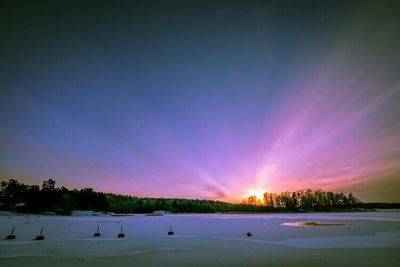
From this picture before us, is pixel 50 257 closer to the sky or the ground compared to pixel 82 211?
closer to the ground

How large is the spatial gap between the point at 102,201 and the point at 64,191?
21.5 meters

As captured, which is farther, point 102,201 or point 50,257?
point 102,201

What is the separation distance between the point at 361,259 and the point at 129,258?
1435cm

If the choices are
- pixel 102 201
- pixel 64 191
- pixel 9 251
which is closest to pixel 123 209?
pixel 102 201

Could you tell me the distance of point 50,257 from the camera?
1738 centimetres

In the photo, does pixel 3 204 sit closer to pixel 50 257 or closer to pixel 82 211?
pixel 82 211

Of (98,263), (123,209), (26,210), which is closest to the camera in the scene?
(98,263)

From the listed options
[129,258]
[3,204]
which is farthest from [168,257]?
[3,204]

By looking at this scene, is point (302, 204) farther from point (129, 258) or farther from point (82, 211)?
point (129, 258)

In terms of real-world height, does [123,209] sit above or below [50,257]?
above

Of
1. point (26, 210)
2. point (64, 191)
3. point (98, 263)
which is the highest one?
point (64, 191)

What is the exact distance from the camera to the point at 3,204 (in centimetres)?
12062

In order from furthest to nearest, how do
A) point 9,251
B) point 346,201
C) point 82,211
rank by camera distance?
point 346,201 → point 82,211 → point 9,251

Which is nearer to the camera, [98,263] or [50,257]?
[98,263]
